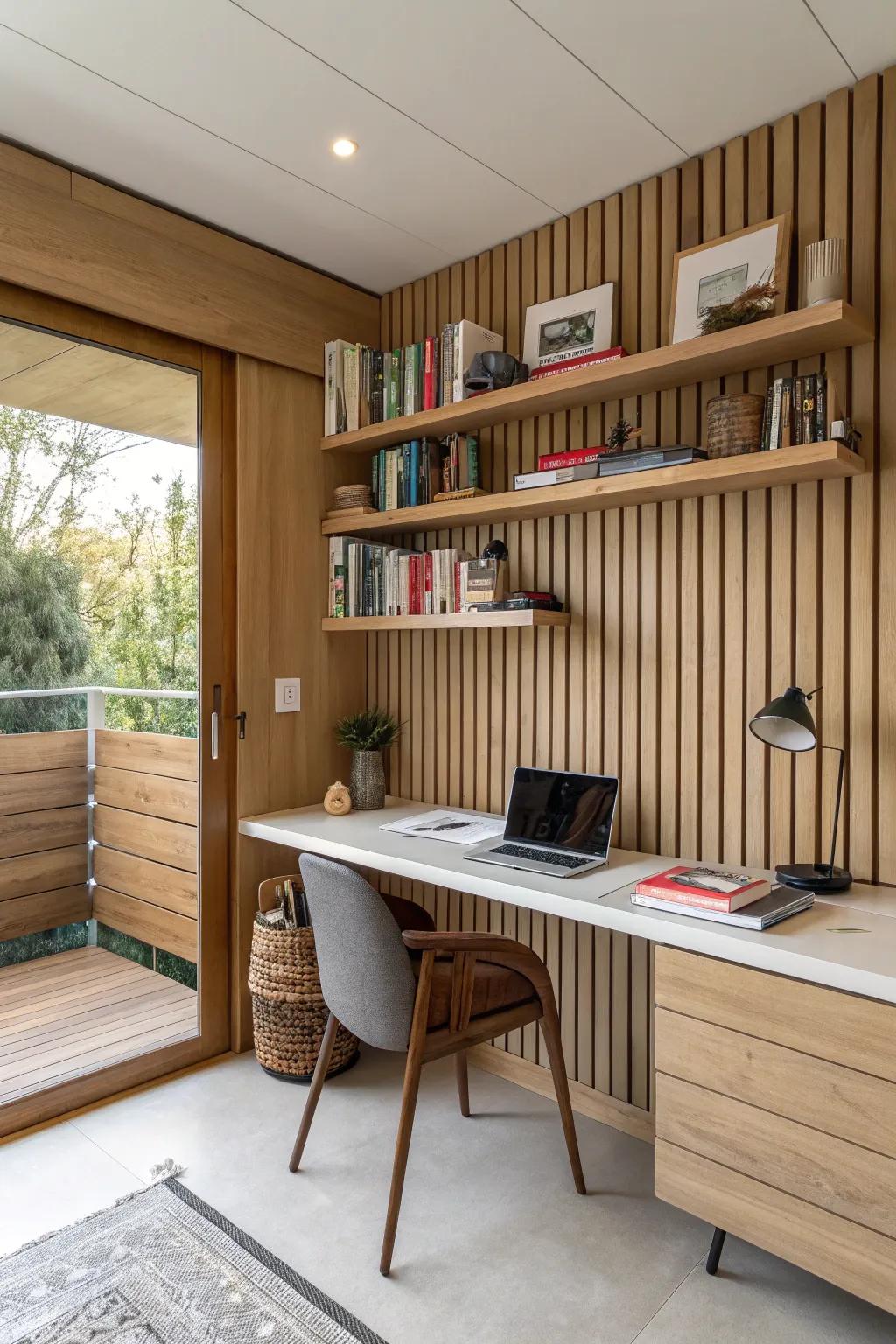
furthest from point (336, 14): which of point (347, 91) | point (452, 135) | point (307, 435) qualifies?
point (307, 435)

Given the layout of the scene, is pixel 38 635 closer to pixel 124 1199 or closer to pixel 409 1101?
pixel 124 1199

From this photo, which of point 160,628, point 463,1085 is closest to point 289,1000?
point 463,1085

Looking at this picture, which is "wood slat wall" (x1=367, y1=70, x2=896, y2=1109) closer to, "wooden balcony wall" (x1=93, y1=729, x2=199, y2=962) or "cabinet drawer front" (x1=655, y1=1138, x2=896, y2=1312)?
"cabinet drawer front" (x1=655, y1=1138, x2=896, y2=1312)

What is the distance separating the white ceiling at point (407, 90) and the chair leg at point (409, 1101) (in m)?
2.00

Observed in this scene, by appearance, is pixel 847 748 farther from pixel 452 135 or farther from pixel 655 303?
pixel 452 135

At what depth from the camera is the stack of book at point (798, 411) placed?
75.5 inches

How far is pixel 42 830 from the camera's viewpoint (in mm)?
2461

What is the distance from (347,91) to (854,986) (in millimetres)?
2233

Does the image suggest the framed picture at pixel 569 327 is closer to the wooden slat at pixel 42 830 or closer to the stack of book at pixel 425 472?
the stack of book at pixel 425 472

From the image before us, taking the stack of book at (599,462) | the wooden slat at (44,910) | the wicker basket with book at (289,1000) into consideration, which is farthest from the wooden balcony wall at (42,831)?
the stack of book at (599,462)

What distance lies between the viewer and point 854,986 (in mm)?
1496

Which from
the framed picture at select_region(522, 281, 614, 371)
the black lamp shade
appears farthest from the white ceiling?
the black lamp shade

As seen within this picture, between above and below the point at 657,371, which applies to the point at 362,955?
below

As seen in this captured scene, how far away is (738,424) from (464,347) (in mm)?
983
